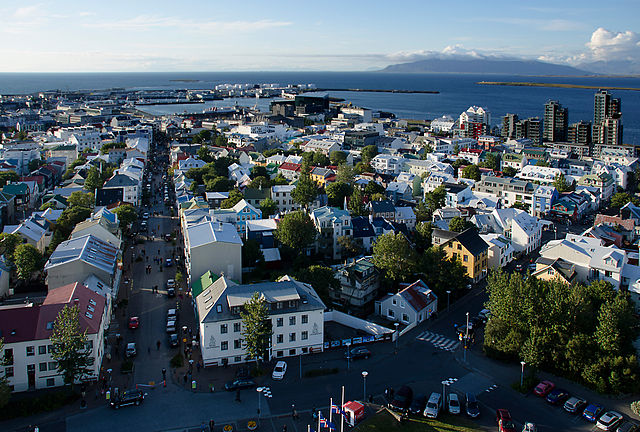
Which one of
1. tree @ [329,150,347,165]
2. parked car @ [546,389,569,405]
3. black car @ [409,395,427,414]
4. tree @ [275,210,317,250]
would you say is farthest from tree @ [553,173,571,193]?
black car @ [409,395,427,414]

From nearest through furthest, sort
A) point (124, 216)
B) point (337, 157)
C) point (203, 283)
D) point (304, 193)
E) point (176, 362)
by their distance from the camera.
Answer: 1. point (176, 362)
2. point (203, 283)
3. point (124, 216)
4. point (304, 193)
5. point (337, 157)

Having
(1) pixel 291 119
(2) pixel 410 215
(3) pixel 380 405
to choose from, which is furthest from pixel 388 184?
(1) pixel 291 119

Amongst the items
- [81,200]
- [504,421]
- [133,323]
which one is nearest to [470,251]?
[504,421]

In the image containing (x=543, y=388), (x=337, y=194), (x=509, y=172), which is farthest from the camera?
(x=509, y=172)

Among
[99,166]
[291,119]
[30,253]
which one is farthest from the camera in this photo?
[291,119]

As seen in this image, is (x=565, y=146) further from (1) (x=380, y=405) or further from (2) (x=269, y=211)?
(1) (x=380, y=405)

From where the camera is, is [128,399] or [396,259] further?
[396,259]

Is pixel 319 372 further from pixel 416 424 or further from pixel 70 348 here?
pixel 70 348
